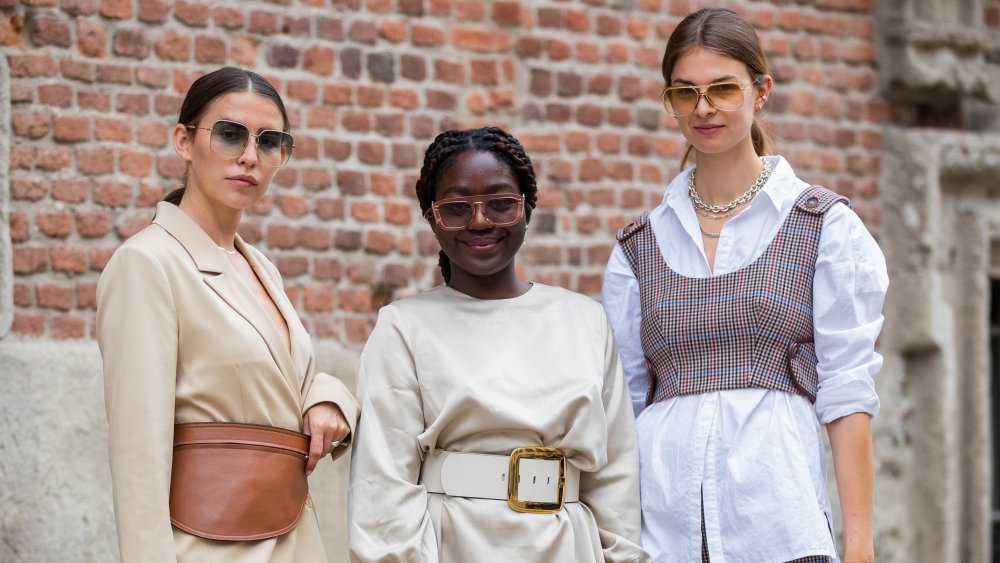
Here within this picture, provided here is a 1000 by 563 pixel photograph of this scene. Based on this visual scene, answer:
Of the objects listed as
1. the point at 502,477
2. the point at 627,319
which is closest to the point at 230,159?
the point at 502,477

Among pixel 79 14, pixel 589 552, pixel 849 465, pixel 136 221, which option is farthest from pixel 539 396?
pixel 79 14

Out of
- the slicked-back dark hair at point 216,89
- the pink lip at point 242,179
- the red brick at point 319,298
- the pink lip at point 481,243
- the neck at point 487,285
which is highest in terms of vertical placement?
the slicked-back dark hair at point 216,89

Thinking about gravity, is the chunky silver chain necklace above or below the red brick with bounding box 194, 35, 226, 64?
below

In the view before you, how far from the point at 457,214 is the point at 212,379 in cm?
65

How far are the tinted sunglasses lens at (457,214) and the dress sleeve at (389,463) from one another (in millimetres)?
240

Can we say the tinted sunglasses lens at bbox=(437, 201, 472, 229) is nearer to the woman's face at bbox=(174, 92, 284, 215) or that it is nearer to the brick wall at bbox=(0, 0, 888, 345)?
the woman's face at bbox=(174, 92, 284, 215)

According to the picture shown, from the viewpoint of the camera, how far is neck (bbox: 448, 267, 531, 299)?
311 cm

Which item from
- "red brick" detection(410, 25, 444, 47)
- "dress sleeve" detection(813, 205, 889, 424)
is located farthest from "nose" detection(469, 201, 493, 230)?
"red brick" detection(410, 25, 444, 47)

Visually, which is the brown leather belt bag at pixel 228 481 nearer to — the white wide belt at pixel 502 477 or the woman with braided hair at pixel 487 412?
the woman with braided hair at pixel 487 412

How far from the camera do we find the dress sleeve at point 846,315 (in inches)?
116

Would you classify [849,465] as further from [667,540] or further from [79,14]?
[79,14]

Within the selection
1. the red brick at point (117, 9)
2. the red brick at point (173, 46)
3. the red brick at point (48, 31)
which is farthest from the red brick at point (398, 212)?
the red brick at point (48, 31)

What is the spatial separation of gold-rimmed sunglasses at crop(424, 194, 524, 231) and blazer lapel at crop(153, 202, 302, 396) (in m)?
0.44

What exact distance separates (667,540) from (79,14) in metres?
2.59
